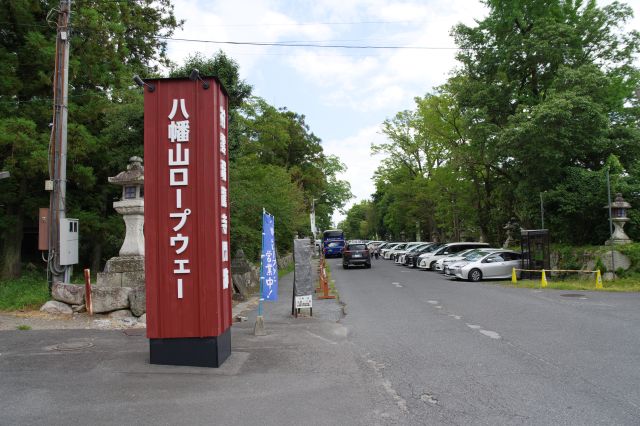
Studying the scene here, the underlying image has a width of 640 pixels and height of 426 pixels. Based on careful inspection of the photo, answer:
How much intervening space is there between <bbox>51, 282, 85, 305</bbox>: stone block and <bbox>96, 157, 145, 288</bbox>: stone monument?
490mm

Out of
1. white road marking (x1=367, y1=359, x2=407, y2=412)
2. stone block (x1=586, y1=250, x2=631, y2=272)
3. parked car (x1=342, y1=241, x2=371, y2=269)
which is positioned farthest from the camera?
parked car (x1=342, y1=241, x2=371, y2=269)

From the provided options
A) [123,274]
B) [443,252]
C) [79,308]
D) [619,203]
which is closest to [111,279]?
[123,274]

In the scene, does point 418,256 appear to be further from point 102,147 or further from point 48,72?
point 48,72

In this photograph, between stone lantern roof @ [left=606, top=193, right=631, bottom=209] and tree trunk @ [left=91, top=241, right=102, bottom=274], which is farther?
tree trunk @ [left=91, top=241, right=102, bottom=274]

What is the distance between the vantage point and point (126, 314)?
10695 mm

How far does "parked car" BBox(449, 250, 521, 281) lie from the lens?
69.5 ft

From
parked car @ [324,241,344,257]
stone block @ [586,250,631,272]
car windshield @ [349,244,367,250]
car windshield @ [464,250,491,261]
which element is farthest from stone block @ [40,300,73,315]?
parked car @ [324,241,344,257]

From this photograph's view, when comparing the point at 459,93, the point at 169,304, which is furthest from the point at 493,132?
the point at 169,304

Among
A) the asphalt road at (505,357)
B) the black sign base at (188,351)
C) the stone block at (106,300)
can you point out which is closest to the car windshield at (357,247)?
the asphalt road at (505,357)

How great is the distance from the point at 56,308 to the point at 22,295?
2.24 m

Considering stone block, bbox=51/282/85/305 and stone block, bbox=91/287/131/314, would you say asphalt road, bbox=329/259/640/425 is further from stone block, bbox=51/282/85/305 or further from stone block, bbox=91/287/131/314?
stone block, bbox=51/282/85/305

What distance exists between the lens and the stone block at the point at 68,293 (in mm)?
11109

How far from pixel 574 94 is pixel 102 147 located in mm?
19445

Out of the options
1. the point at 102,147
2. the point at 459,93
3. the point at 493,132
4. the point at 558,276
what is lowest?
the point at 558,276
